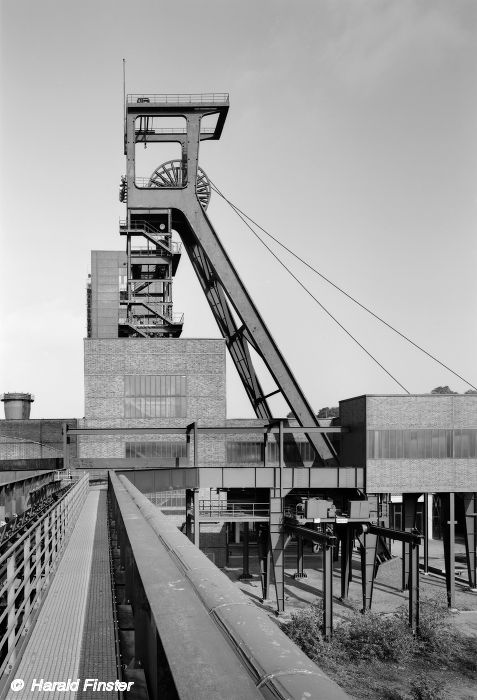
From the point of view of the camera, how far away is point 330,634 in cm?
1903

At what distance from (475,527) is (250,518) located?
38.7 ft

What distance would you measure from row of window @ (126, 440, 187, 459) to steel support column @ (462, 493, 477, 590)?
1630cm

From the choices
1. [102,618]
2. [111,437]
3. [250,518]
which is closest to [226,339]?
[111,437]

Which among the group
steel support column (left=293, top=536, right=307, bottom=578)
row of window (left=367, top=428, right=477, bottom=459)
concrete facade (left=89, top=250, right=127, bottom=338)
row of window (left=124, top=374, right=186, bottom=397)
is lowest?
steel support column (left=293, top=536, right=307, bottom=578)

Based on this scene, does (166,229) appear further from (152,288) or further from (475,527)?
(475,527)

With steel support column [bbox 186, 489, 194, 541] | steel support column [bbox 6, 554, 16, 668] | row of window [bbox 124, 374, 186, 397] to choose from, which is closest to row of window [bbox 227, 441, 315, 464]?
row of window [bbox 124, 374, 186, 397]

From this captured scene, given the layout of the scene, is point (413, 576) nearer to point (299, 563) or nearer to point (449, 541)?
point (449, 541)

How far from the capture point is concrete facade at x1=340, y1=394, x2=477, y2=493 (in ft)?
84.0

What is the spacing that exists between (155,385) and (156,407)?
1.38 m

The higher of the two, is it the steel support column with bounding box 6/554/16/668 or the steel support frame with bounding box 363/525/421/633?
the steel support column with bounding box 6/554/16/668

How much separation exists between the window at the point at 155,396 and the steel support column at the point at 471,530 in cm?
1662

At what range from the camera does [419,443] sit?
25.6 m

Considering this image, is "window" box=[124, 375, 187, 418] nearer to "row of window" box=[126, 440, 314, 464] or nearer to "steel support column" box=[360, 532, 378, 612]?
"row of window" box=[126, 440, 314, 464]

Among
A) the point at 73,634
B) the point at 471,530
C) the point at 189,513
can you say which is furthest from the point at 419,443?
the point at 73,634
